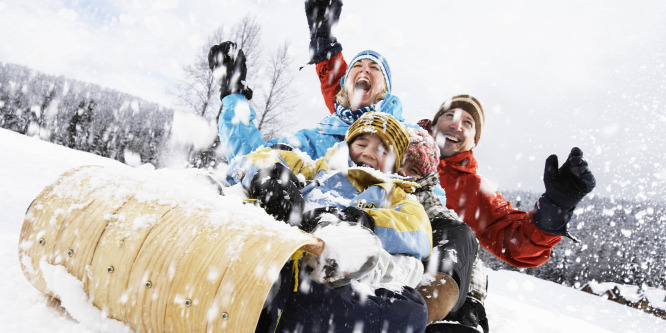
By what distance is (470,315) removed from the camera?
2.24 meters

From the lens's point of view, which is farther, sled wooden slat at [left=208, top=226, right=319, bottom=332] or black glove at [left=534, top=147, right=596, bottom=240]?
black glove at [left=534, top=147, right=596, bottom=240]

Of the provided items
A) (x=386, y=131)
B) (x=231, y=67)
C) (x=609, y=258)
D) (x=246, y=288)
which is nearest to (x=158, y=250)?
(x=246, y=288)

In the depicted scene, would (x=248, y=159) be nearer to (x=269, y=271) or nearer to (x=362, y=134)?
(x=362, y=134)

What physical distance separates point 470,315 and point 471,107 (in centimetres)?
197

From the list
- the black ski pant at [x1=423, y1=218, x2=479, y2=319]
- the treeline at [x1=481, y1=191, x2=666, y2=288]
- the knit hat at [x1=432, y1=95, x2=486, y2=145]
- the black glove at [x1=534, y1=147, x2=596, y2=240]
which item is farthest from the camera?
the treeline at [x1=481, y1=191, x2=666, y2=288]

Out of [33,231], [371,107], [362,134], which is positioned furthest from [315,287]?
[371,107]

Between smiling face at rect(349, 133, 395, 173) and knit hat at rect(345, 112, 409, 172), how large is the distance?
0.03 meters

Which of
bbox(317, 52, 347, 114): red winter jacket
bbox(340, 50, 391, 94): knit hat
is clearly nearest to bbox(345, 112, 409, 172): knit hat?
bbox(340, 50, 391, 94): knit hat

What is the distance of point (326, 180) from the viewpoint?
2.10 m

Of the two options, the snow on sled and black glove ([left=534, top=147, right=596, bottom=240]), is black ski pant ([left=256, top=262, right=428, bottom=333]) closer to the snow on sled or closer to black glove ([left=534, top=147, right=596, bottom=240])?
the snow on sled

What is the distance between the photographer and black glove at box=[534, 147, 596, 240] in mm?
2322

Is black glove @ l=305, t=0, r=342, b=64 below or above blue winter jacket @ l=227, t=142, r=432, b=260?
above

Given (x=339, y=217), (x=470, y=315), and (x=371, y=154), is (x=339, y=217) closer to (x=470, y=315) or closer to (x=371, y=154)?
(x=371, y=154)

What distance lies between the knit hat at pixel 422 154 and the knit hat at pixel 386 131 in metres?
0.08
